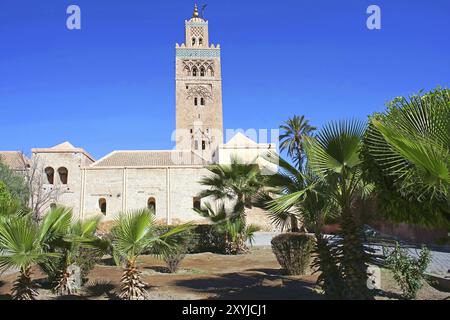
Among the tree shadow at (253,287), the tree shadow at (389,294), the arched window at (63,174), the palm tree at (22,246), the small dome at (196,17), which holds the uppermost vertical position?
the small dome at (196,17)

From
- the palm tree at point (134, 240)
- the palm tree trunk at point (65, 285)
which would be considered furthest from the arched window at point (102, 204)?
the palm tree at point (134, 240)

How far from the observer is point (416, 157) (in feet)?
13.3

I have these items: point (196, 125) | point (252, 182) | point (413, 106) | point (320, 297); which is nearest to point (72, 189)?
point (196, 125)

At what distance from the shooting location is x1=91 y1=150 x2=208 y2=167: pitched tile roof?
109 ft

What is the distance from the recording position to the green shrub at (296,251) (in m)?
10.8

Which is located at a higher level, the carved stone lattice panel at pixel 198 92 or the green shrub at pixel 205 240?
the carved stone lattice panel at pixel 198 92

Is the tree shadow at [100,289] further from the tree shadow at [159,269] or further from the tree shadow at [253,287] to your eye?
the tree shadow at [159,269]

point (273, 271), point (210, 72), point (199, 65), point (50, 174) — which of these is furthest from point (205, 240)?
point (199, 65)

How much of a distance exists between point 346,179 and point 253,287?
396 cm

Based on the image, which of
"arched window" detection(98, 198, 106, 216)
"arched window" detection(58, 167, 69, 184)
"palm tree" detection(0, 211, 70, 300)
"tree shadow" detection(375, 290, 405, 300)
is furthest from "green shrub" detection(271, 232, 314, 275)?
"arched window" detection(58, 167, 69, 184)

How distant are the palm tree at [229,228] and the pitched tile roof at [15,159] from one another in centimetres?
2315

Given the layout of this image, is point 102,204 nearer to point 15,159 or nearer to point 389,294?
→ point 15,159
